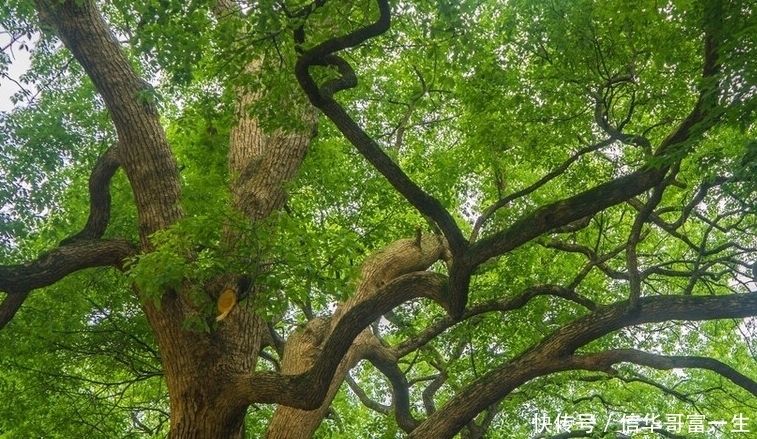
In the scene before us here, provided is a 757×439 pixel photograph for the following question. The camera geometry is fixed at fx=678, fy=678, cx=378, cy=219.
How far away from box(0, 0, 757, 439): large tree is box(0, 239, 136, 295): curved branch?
0.7 inches

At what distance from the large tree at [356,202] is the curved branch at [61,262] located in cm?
2

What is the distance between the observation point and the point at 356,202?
1072cm

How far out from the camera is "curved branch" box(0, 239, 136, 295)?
536cm

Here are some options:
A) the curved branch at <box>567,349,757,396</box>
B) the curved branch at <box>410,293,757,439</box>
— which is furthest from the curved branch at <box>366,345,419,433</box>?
the curved branch at <box>567,349,757,396</box>

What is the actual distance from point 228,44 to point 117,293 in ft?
16.8

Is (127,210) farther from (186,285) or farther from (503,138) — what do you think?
(503,138)

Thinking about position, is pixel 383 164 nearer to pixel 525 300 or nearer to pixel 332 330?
pixel 332 330

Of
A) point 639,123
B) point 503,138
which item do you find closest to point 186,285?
point 503,138

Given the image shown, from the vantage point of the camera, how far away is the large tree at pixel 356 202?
509 centimetres

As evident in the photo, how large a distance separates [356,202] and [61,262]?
562 cm

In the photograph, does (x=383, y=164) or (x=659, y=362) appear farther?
(x=659, y=362)

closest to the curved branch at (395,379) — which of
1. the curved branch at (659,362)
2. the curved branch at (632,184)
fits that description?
the curved branch at (659,362)

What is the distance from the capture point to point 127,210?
8523mm

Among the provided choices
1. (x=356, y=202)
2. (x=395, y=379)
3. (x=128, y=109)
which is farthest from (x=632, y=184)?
(x=356, y=202)
